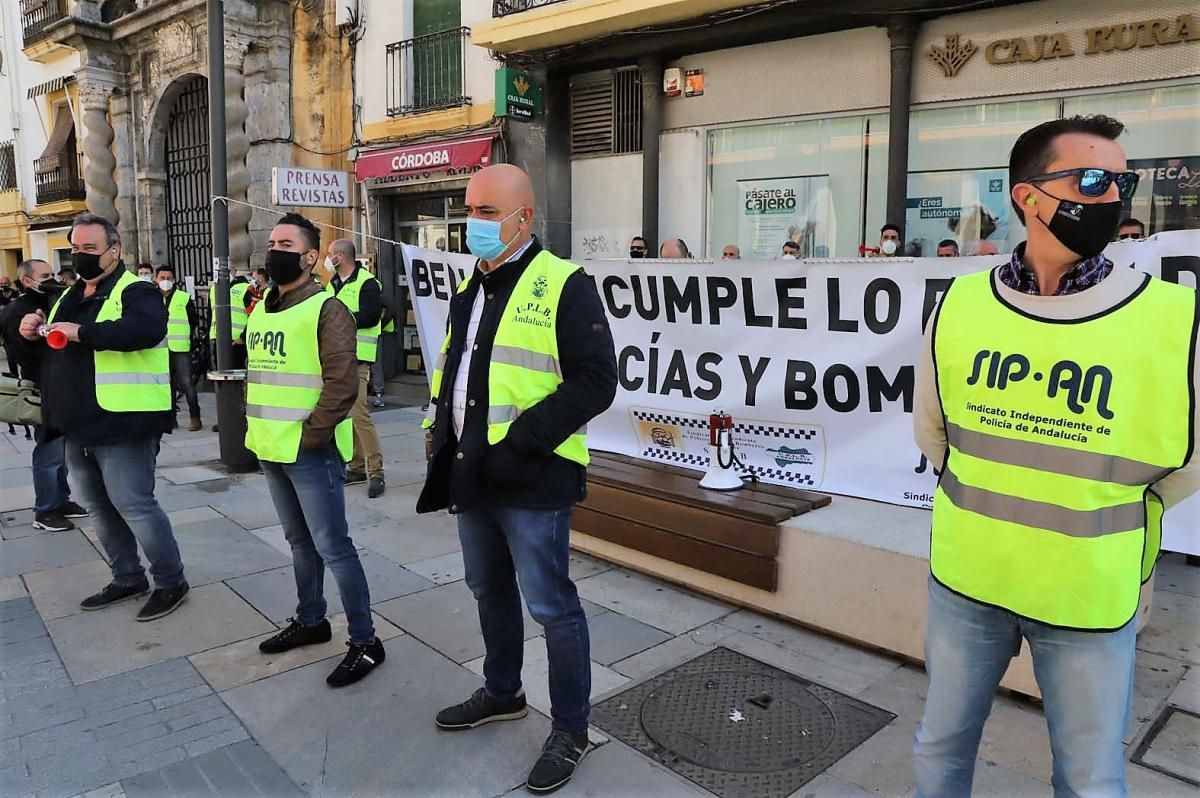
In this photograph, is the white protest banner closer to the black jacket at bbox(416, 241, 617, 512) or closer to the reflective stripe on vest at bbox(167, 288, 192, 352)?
the black jacket at bbox(416, 241, 617, 512)

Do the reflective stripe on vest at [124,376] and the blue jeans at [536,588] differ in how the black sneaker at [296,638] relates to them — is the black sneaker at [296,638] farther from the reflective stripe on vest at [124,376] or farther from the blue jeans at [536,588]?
the reflective stripe on vest at [124,376]

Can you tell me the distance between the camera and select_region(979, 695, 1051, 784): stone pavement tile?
9.82 feet

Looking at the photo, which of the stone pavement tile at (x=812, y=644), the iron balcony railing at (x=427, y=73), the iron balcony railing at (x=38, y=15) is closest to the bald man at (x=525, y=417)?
the stone pavement tile at (x=812, y=644)

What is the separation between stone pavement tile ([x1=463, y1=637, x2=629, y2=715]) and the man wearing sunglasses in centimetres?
179

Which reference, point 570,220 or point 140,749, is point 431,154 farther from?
point 140,749

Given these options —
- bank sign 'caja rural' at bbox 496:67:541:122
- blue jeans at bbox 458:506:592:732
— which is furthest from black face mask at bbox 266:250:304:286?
bank sign 'caja rural' at bbox 496:67:541:122

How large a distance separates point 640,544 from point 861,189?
6.37 meters

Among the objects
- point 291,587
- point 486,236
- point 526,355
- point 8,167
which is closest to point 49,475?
point 291,587

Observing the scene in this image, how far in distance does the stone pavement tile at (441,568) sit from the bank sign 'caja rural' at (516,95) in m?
7.68

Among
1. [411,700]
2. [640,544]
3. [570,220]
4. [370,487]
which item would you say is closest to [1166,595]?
[640,544]

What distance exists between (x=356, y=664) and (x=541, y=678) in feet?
2.65

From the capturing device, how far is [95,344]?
4.23 metres

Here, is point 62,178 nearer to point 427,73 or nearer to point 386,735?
point 427,73

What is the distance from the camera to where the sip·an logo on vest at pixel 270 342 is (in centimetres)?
373
